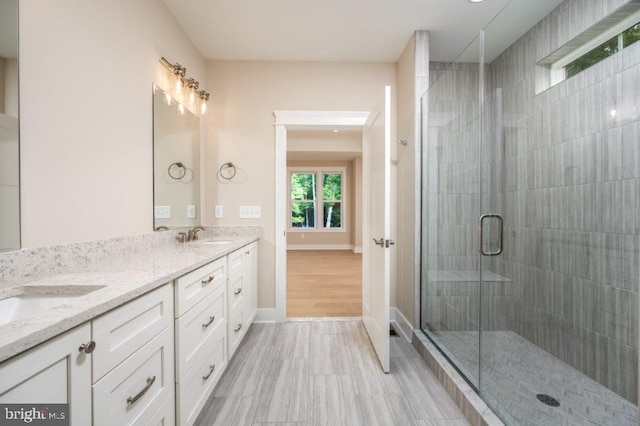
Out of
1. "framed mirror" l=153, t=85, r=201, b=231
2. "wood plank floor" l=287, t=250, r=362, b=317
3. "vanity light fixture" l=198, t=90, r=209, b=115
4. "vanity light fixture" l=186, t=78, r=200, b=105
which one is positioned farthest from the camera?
"wood plank floor" l=287, t=250, r=362, b=317

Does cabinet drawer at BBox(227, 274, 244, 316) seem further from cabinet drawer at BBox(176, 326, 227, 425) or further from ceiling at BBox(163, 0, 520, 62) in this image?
ceiling at BBox(163, 0, 520, 62)

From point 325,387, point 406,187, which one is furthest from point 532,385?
point 406,187

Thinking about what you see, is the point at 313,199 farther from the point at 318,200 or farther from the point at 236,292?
the point at 236,292

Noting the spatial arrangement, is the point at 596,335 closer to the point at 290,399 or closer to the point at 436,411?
the point at 436,411

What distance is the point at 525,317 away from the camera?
2.03 m

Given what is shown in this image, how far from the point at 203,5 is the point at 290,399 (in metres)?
2.90

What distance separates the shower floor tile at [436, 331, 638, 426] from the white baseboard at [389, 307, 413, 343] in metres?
0.44

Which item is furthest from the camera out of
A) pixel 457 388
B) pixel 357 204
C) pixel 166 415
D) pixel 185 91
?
pixel 357 204

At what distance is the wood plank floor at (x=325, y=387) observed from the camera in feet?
5.07

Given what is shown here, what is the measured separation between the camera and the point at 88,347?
735 mm

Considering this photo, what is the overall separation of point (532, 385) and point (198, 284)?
2077 mm

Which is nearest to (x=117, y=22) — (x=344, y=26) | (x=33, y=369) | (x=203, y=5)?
(x=203, y=5)

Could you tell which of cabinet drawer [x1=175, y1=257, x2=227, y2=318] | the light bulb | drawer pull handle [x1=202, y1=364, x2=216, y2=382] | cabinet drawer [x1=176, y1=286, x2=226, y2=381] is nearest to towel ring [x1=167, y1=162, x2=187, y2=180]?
the light bulb

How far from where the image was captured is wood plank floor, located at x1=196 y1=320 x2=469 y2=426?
1.55 meters
